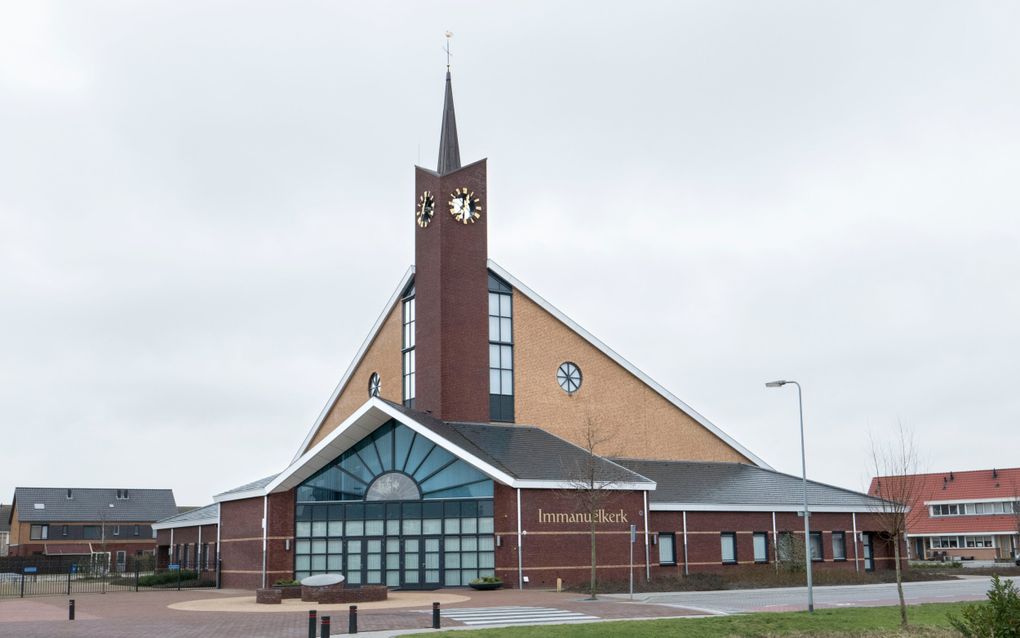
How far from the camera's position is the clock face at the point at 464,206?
46.8 metres

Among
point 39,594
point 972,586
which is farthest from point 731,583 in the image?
point 39,594

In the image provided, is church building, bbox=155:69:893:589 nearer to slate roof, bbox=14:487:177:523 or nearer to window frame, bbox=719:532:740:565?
window frame, bbox=719:532:740:565

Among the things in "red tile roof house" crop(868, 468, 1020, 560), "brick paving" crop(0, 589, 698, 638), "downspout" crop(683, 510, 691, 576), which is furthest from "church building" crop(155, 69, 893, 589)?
"red tile roof house" crop(868, 468, 1020, 560)

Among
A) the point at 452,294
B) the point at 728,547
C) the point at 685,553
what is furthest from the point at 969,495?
the point at 452,294

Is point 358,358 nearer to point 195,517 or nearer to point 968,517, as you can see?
point 195,517

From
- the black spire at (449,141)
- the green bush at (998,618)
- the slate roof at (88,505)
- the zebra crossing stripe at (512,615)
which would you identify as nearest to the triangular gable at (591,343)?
the black spire at (449,141)

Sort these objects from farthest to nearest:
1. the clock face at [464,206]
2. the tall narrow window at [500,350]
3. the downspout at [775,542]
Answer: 1. the clock face at [464,206]
2. the tall narrow window at [500,350]
3. the downspout at [775,542]

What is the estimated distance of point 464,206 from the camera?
4691cm

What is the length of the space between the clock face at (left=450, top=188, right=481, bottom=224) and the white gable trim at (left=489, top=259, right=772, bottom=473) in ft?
7.14

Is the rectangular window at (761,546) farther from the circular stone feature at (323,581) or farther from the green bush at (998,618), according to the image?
the green bush at (998,618)

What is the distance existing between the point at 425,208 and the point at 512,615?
24.5 m

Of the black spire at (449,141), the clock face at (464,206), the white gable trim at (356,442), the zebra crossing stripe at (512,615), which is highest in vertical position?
the black spire at (449,141)

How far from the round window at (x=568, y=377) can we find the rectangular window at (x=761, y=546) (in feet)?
34.2

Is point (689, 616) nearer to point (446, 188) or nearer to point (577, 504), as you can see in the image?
point (577, 504)
